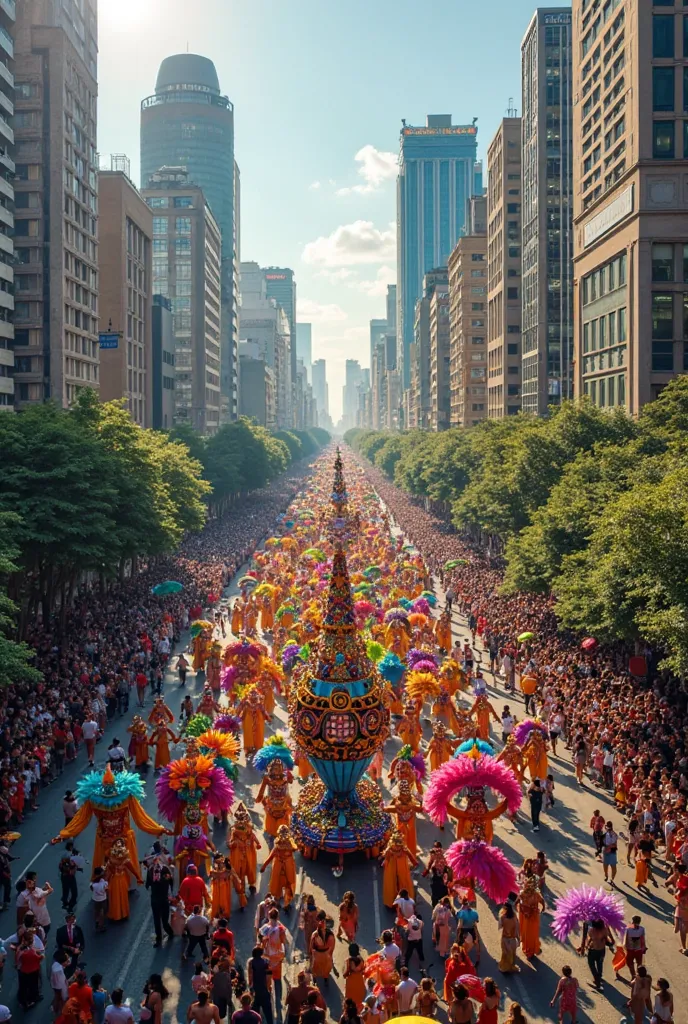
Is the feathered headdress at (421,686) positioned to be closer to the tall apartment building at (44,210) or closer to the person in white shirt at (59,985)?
the person in white shirt at (59,985)

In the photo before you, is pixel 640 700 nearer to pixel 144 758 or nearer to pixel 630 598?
pixel 630 598

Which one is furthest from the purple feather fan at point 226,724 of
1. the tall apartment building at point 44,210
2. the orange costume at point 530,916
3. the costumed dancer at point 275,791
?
the tall apartment building at point 44,210

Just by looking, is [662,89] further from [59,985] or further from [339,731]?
[59,985]

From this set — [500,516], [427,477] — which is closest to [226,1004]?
[500,516]

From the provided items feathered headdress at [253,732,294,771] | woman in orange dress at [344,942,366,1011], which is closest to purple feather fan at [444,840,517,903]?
woman in orange dress at [344,942,366,1011]

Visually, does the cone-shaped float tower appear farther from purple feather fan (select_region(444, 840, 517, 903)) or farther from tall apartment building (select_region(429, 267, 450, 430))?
tall apartment building (select_region(429, 267, 450, 430))

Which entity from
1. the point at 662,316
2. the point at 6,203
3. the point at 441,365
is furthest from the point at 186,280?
the point at 662,316
